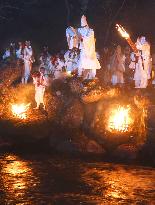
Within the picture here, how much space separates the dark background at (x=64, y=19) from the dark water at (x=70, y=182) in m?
13.5

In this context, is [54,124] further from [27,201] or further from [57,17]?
[57,17]

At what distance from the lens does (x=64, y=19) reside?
106ft

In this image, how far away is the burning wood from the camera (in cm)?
1820

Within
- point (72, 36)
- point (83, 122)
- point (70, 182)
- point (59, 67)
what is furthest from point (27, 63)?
point (70, 182)

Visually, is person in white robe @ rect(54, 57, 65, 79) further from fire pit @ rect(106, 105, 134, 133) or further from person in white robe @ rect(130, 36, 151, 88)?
fire pit @ rect(106, 105, 134, 133)

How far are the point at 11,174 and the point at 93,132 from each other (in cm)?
482

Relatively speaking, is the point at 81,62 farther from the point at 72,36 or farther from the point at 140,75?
the point at 140,75

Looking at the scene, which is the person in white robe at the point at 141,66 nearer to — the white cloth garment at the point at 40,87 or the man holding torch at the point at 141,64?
the man holding torch at the point at 141,64

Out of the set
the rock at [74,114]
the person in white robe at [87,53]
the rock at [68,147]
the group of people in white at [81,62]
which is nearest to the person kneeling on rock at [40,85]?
the group of people in white at [81,62]

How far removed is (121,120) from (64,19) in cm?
1549

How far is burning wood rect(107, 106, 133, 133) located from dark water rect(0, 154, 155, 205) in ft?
6.70

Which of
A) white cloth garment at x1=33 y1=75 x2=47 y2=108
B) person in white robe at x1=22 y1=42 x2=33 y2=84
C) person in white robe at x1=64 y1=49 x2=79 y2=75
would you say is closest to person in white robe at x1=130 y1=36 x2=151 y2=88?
person in white robe at x1=64 y1=49 x2=79 y2=75

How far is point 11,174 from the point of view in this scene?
49.2 ft

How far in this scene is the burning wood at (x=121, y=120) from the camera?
18203mm
